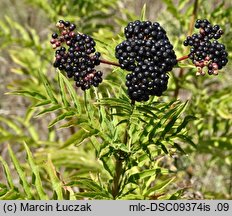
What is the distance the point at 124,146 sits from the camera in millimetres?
2402

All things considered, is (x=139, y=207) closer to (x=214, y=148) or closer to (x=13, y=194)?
(x=13, y=194)

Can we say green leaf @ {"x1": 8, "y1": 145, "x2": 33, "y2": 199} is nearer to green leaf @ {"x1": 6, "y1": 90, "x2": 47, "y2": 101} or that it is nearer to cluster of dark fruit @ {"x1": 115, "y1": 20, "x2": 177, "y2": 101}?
green leaf @ {"x1": 6, "y1": 90, "x2": 47, "y2": 101}

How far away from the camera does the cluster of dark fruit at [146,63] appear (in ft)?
6.91

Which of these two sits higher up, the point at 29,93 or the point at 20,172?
the point at 29,93

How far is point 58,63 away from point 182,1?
7.68ft

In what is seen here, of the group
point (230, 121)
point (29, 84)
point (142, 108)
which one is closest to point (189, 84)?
point (230, 121)

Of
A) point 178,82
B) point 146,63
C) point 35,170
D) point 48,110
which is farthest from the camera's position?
point 178,82

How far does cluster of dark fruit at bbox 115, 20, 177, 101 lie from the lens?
211 cm

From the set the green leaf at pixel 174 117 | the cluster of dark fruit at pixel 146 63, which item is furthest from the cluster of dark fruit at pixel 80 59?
the green leaf at pixel 174 117

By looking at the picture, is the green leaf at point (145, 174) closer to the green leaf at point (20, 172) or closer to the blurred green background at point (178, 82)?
the green leaf at point (20, 172)

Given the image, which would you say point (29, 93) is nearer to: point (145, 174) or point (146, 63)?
point (146, 63)

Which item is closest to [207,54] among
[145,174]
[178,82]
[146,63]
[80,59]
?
[146,63]

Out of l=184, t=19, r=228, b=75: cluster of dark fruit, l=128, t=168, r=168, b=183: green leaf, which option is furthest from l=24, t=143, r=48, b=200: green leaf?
l=184, t=19, r=228, b=75: cluster of dark fruit

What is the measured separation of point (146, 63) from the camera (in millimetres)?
2117
